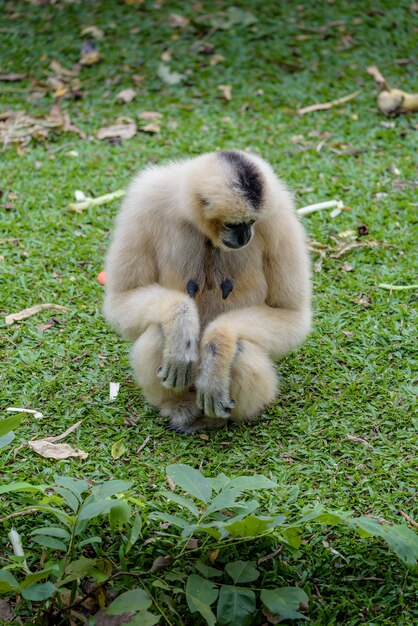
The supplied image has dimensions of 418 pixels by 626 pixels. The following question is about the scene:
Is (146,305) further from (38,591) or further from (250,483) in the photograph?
(38,591)

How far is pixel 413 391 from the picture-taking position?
4930 millimetres

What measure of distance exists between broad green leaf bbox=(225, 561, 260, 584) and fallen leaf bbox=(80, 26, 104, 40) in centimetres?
745

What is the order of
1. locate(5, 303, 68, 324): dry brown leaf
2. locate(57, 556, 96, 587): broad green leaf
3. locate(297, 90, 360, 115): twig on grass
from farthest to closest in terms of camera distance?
locate(297, 90, 360, 115): twig on grass → locate(5, 303, 68, 324): dry brown leaf → locate(57, 556, 96, 587): broad green leaf

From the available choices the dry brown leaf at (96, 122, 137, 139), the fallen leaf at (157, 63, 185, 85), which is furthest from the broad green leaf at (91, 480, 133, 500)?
the fallen leaf at (157, 63, 185, 85)

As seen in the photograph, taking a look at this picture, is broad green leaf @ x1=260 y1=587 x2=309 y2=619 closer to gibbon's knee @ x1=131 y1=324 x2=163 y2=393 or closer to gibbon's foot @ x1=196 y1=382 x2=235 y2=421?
gibbon's foot @ x1=196 y1=382 x2=235 y2=421

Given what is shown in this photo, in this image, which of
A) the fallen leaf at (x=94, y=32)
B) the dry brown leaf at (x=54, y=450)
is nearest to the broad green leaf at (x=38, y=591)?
the dry brown leaf at (x=54, y=450)

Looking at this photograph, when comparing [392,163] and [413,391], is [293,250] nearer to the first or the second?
[413,391]

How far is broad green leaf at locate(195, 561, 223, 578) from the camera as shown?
3525 mm

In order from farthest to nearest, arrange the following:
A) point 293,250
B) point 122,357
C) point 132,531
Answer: point 122,357, point 293,250, point 132,531

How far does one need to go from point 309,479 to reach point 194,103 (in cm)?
538

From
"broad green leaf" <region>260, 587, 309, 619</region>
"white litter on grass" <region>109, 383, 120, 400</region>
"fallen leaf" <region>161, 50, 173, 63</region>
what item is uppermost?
"broad green leaf" <region>260, 587, 309, 619</region>

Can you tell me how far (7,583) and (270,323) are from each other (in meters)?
2.07

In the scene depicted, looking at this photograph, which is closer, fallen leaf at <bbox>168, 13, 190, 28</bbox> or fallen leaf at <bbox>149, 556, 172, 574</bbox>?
fallen leaf at <bbox>149, 556, 172, 574</bbox>

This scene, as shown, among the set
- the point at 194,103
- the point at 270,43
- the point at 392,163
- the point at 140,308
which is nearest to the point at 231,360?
the point at 140,308
